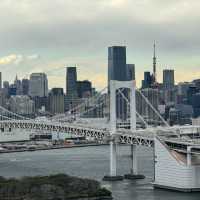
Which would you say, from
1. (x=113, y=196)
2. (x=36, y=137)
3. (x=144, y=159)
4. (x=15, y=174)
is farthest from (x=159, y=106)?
(x=113, y=196)

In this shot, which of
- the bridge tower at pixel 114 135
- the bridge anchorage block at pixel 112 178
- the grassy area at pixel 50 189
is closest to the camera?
the grassy area at pixel 50 189

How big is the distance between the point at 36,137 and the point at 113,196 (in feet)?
143

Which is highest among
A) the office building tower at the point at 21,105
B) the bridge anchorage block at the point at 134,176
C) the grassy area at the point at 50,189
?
the office building tower at the point at 21,105

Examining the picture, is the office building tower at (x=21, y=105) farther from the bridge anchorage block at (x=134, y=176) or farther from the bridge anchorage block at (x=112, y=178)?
the bridge anchorage block at (x=112, y=178)

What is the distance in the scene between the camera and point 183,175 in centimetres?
3192

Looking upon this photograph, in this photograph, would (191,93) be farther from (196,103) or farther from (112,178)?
(112,178)

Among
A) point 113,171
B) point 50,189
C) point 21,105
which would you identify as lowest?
point 50,189

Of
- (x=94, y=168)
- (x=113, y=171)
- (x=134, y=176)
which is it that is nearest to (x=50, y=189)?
(x=113, y=171)

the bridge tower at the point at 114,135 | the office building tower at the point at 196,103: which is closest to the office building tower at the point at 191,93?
the office building tower at the point at 196,103

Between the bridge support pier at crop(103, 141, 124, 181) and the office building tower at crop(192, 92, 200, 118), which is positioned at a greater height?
the office building tower at crop(192, 92, 200, 118)

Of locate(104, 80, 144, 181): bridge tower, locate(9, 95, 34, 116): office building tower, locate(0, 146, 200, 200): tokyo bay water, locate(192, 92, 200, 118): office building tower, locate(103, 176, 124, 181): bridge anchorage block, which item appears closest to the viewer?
locate(0, 146, 200, 200): tokyo bay water

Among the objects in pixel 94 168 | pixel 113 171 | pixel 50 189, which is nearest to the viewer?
pixel 50 189

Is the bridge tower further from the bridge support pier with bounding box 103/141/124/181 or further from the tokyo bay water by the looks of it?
the tokyo bay water

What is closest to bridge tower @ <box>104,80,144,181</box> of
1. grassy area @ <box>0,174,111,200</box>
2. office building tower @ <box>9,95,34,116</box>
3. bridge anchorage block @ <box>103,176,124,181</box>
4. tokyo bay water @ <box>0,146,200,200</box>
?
bridge anchorage block @ <box>103,176,124,181</box>
